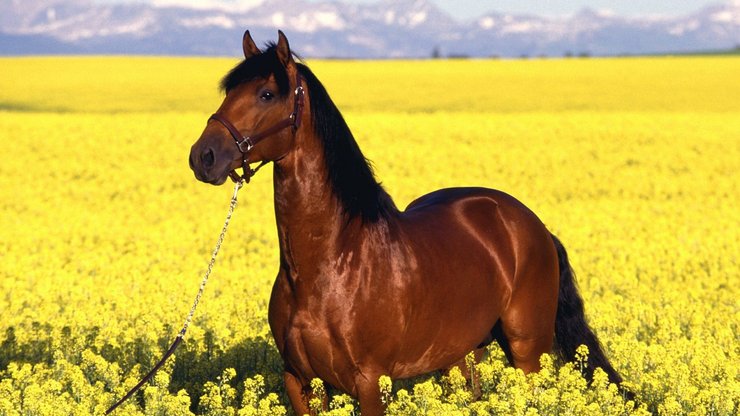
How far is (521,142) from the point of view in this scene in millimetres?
30984

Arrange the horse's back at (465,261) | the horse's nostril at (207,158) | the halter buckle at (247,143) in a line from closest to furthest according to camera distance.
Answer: the horse's nostril at (207,158), the halter buckle at (247,143), the horse's back at (465,261)

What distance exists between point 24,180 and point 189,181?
3.92 m

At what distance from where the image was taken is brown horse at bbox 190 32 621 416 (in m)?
4.71

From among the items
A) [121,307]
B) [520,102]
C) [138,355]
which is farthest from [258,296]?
[520,102]

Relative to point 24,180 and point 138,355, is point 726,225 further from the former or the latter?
point 24,180

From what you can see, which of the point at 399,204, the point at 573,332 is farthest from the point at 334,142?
the point at 399,204

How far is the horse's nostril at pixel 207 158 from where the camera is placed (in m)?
4.50

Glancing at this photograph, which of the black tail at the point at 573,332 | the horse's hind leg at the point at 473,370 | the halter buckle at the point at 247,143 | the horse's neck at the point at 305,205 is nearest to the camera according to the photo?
the halter buckle at the point at 247,143

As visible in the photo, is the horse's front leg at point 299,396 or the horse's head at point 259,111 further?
the horse's front leg at point 299,396

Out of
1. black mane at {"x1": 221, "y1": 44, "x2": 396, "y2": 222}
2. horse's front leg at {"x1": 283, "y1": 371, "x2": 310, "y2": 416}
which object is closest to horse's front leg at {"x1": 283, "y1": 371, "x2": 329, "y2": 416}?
horse's front leg at {"x1": 283, "y1": 371, "x2": 310, "y2": 416}

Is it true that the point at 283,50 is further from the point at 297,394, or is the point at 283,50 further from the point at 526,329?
the point at 526,329

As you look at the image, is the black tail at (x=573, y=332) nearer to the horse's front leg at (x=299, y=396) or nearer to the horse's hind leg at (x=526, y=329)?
the horse's hind leg at (x=526, y=329)

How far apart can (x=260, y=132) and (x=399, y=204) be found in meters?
15.2

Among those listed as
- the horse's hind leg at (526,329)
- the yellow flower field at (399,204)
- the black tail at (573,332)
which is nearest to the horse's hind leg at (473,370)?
the yellow flower field at (399,204)
